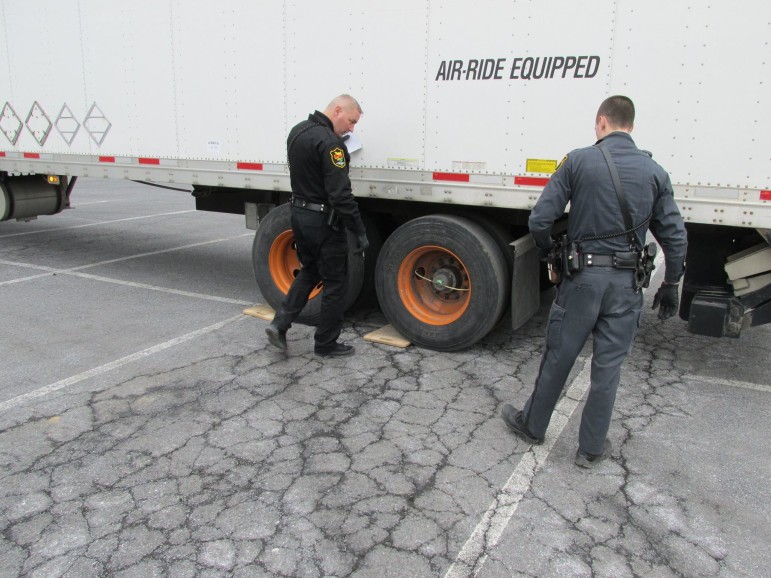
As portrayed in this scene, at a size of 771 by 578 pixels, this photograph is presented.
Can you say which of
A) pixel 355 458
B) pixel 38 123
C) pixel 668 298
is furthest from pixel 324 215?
pixel 38 123

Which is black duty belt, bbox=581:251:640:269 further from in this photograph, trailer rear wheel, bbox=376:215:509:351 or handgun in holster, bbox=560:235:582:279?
trailer rear wheel, bbox=376:215:509:351

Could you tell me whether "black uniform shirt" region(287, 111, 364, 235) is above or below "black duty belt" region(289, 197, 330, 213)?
above

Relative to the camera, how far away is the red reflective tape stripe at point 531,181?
412 cm

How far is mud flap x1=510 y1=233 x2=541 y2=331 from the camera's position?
4461 millimetres

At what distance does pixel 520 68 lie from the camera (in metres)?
4.05

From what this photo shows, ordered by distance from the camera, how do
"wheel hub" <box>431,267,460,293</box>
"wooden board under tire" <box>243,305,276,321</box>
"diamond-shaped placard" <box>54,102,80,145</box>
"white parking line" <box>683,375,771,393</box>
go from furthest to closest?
"diamond-shaped placard" <box>54,102,80,145</box>
"wooden board under tire" <box>243,305,276,321</box>
"wheel hub" <box>431,267,460,293</box>
"white parking line" <box>683,375,771,393</box>

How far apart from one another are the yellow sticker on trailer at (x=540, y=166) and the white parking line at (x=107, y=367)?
9.62 ft

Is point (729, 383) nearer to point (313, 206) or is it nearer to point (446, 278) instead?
point (446, 278)

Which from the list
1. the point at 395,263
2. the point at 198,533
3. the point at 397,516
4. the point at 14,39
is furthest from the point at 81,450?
the point at 14,39

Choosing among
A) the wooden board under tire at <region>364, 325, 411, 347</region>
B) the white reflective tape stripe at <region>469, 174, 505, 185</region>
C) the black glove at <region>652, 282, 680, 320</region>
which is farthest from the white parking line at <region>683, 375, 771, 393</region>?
the wooden board under tire at <region>364, 325, 411, 347</region>

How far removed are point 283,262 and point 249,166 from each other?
90 centimetres

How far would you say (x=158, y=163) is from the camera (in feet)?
19.5

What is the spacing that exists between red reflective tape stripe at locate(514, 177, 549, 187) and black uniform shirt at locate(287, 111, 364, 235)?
3.68ft

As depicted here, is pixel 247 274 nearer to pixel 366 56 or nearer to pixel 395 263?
pixel 395 263
